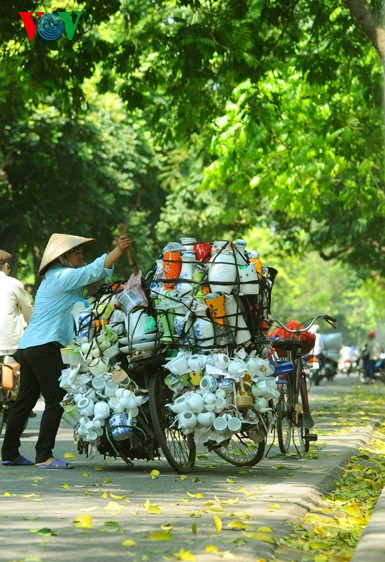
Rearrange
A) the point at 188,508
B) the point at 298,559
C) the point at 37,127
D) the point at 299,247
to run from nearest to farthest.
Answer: the point at 298,559 → the point at 188,508 → the point at 37,127 → the point at 299,247

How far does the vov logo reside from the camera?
1351 centimetres

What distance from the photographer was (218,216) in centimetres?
3512

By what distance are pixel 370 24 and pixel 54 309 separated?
12.0ft

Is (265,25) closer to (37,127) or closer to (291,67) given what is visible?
(291,67)

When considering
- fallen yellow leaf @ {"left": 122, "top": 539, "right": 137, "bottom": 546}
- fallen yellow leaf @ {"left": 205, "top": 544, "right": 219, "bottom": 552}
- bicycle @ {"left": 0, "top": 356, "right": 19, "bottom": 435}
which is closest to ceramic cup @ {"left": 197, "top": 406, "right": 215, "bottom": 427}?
fallen yellow leaf @ {"left": 122, "top": 539, "right": 137, "bottom": 546}

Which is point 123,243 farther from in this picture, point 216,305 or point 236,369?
point 236,369

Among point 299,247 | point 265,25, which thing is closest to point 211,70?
point 265,25

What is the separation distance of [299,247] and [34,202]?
9.27 meters

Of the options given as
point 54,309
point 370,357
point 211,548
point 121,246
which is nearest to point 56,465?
point 54,309

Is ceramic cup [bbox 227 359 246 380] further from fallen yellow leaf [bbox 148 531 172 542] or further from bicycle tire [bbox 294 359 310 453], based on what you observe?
fallen yellow leaf [bbox 148 531 172 542]

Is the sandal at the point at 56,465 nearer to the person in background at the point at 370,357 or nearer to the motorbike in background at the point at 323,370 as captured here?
the motorbike in background at the point at 323,370

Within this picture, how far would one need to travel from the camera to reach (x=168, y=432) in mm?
9242

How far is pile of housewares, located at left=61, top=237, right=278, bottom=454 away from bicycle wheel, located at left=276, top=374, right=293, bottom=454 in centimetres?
157

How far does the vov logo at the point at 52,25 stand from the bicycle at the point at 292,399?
4490 mm
